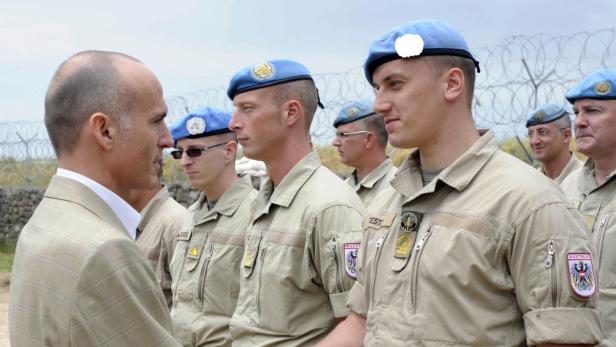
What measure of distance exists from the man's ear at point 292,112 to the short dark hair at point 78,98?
1820 mm

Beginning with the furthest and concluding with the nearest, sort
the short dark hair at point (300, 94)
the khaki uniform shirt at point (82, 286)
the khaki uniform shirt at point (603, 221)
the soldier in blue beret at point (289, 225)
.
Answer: the short dark hair at point (300, 94) → the khaki uniform shirt at point (603, 221) → the soldier in blue beret at point (289, 225) → the khaki uniform shirt at point (82, 286)

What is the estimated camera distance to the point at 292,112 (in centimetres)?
404

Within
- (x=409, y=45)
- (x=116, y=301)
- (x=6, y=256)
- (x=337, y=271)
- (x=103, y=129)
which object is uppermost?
(x=409, y=45)

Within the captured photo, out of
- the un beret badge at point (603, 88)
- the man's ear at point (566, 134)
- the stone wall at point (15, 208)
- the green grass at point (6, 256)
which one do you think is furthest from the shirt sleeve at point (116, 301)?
the stone wall at point (15, 208)

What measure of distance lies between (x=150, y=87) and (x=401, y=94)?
3.00 ft

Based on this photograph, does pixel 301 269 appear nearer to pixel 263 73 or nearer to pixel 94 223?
pixel 263 73

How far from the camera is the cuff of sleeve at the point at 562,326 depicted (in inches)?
95.2

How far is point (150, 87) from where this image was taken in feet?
7.47

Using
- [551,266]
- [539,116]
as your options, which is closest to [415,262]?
[551,266]

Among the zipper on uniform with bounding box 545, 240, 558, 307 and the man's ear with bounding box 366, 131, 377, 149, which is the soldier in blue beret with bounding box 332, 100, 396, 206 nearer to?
the man's ear with bounding box 366, 131, 377, 149

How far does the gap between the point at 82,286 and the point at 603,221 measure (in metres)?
2.99

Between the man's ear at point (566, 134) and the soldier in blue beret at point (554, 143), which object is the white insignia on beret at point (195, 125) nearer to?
the soldier in blue beret at point (554, 143)

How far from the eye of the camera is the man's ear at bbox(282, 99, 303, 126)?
13.2 feet

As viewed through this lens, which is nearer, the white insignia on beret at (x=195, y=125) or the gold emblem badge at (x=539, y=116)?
the white insignia on beret at (x=195, y=125)
